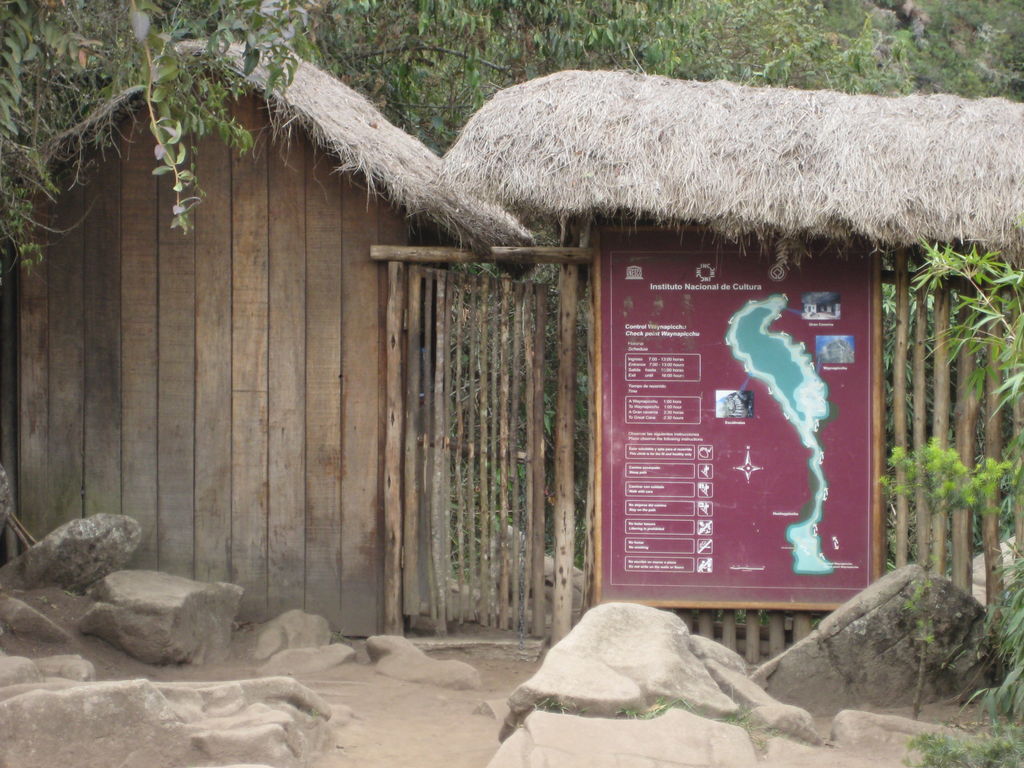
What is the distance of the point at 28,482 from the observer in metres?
6.52

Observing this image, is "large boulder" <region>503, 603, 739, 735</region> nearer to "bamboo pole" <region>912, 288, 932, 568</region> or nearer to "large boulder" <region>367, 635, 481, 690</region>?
"large boulder" <region>367, 635, 481, 690</region>

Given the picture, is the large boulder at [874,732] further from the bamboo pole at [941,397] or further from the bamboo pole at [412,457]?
the bamboo pole at [412,457]

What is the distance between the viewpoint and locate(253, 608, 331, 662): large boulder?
612cm

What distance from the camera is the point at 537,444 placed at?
6.42 m

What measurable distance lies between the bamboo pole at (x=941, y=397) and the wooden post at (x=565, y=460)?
181 centimetres

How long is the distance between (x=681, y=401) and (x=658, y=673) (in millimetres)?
2035

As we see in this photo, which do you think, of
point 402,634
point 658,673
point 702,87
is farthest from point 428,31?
point 658,673

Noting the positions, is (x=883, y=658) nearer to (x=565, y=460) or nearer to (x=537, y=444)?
(x=565, y=460)

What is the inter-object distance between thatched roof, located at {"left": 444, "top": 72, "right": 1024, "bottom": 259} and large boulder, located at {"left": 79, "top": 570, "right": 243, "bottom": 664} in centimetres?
246

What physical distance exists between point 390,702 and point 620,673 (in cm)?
141

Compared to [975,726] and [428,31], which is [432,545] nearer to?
[975,726]

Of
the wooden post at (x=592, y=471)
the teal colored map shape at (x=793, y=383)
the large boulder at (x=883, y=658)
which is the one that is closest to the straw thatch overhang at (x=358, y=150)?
the wooden post at (x=592, y=471)

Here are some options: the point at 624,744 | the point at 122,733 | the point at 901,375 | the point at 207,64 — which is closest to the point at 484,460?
the point at 901,375

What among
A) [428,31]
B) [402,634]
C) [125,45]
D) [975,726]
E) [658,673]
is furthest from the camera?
[428,31]
